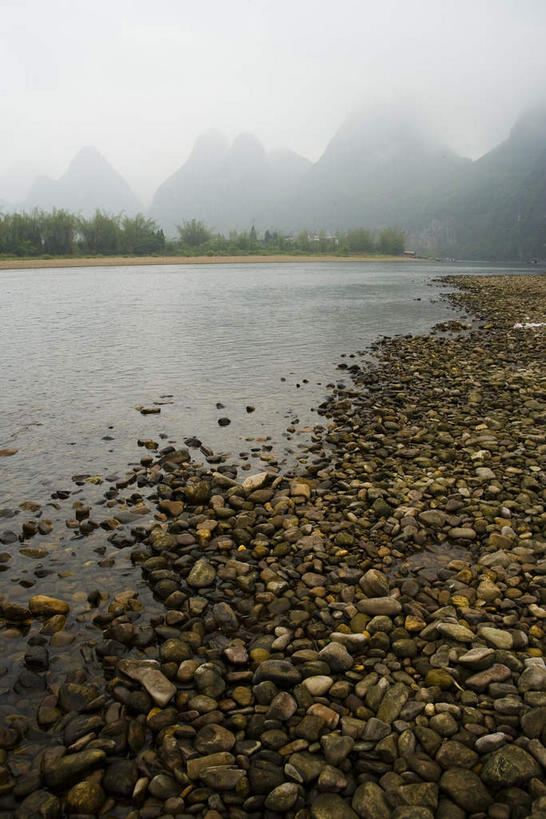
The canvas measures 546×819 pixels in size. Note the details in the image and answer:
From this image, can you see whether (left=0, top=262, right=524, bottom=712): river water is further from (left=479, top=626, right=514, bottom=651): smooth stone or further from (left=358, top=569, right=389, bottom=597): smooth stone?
(left=479, top=626, right=514, bottom=651): smooth stone

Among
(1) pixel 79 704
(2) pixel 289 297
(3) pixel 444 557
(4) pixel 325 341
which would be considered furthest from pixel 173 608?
(2) pixel 289 297

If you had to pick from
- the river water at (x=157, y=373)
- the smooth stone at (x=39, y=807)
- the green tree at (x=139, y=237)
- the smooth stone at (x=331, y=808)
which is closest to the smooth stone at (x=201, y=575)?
the smooth stone at (x=39, y=807)

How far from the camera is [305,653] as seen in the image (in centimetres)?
535

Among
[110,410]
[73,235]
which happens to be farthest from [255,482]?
[73,235]

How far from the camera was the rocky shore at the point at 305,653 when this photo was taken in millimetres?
3975

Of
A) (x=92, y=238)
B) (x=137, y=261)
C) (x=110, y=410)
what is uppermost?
(x=92, y=238)

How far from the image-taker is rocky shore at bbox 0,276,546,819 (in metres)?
3.97

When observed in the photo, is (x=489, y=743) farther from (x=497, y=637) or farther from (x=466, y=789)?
(x=497, y=637)

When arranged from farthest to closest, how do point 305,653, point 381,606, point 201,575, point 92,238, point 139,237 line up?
point 139,237 < point 92,238 < point 201,575 < point 381,606 < point 305,653

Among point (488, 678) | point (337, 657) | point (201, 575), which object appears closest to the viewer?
point (488, 678)

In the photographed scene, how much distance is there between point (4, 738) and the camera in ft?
14.6

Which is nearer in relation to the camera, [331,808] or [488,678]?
[331,808]

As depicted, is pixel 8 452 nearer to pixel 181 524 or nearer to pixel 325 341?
pixel 181 524

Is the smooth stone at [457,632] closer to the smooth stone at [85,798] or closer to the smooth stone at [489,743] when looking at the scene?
A: the smooth stone at [489,743]
